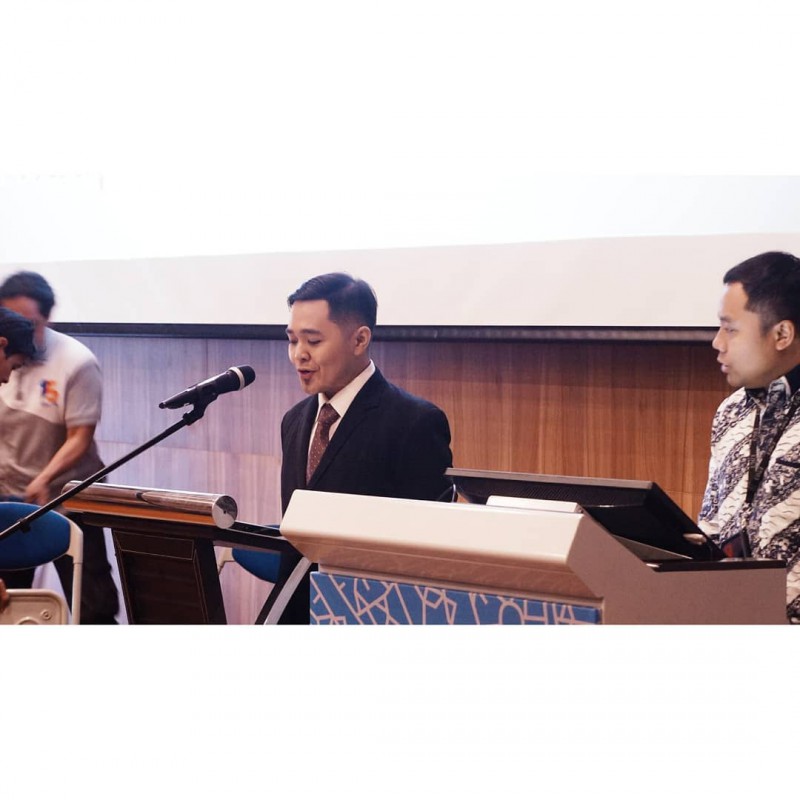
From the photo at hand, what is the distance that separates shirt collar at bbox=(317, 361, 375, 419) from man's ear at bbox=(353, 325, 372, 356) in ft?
0.25

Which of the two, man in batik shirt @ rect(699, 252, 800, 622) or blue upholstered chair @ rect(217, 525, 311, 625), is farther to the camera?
man in batik shirt @ rect(699, 252, 800, 622)

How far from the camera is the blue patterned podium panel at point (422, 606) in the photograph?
0.80 meters

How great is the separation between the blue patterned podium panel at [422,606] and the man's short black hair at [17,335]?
8.62 feet

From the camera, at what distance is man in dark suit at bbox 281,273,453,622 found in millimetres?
2588

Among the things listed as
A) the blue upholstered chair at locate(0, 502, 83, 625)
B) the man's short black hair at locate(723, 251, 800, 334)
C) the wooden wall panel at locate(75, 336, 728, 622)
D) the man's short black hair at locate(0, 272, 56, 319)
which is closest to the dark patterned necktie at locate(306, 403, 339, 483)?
the wooden wall panel at locate(75, 336, 728, 622)

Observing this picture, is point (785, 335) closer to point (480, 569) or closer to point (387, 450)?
point (387, 450)

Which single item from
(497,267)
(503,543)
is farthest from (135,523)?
(497,267)

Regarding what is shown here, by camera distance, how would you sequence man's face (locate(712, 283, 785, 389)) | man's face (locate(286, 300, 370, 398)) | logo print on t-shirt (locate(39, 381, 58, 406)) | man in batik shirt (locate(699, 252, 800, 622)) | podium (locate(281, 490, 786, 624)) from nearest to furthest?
podium (locate(281, 490, 786, 624))
man in batik shirt (locate(699, 252, 800, 622))
man's face (locate(712, 283, 785, 389))
man's face (locate(286, 300, 370, 398))
logo print on t-shirt (locate(39, 381, 58, 406))

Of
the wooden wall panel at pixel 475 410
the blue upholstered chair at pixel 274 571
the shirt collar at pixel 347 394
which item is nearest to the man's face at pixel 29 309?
the wooden wall panel at pixel 475 410

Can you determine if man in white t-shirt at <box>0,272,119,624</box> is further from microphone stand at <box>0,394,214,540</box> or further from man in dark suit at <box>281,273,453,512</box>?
microphone stand at <box>0,394,214,540</box>

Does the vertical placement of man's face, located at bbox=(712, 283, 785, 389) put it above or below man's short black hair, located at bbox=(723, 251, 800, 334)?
below

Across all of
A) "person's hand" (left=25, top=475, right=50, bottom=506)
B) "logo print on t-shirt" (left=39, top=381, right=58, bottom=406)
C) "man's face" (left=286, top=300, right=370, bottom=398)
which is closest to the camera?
"man's face" (left=286, top=300, right=370, bottom=398)

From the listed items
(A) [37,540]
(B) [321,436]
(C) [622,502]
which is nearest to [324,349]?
(B) [321,436]

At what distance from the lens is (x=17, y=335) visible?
3279 millimetres
